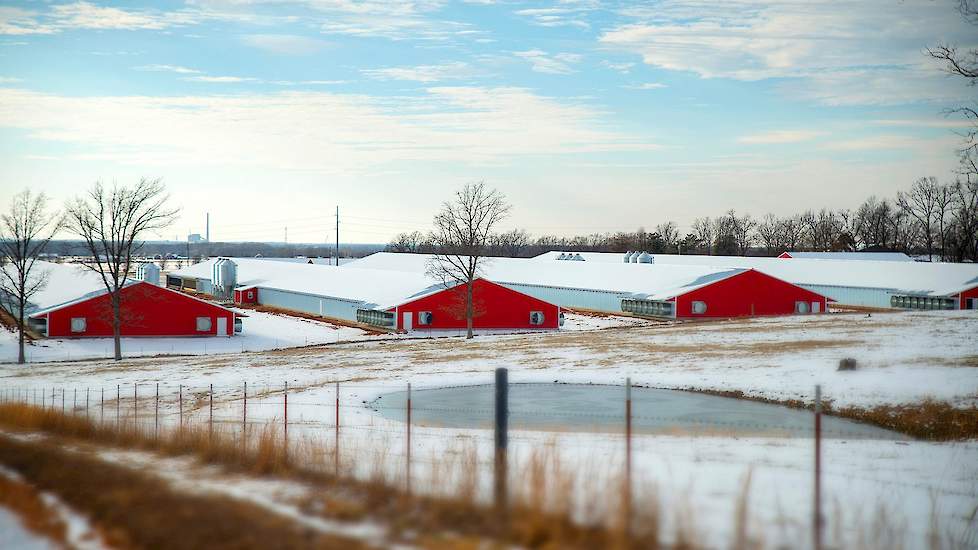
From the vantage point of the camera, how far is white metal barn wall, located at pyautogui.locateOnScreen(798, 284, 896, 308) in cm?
7844

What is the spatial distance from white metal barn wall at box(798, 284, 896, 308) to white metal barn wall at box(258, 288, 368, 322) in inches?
1644

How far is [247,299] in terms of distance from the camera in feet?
308

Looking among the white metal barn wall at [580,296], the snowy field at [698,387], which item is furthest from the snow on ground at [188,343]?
the white metal barn wall at [580,296]

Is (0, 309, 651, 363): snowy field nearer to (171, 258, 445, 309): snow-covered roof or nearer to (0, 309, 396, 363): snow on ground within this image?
(0, 309, 396, 363): snow on ground

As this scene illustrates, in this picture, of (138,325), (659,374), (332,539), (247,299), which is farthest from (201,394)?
(247,299)

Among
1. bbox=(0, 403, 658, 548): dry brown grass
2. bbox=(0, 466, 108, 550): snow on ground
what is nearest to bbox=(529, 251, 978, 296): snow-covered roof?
bbox=(0, 403, 658, 548): dry brown grass

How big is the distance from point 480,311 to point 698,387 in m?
33.3

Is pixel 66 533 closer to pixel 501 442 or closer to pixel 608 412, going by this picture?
pixel 501 442

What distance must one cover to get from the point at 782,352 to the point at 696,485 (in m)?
27.2

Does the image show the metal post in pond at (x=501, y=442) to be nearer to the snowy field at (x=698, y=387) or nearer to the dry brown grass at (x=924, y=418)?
the snowy field at (x=698, y=387)

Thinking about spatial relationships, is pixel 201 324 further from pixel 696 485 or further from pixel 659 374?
pixel 696 485

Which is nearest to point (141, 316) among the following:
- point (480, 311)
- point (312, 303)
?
point (312, 303)

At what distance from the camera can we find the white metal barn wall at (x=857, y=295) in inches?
3088

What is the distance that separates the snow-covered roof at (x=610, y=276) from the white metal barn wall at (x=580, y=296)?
468mm
